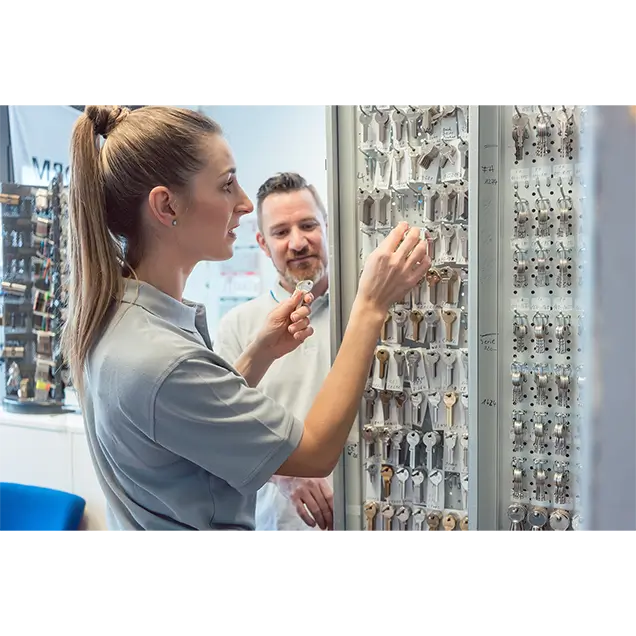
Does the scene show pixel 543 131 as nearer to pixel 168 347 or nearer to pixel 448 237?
pixel 448 237

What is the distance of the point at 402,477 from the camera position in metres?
2.03

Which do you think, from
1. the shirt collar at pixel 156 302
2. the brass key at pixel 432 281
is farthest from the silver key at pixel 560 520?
the shirt collar at pixel 156 302

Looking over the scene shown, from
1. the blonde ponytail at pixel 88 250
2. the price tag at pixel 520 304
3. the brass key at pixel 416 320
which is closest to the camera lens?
the blonde ponytail at pixel 88 250

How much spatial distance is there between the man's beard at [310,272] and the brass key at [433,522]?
0.82 metres

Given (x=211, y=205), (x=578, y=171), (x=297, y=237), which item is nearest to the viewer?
(x=211, y=205)

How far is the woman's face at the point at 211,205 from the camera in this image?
1607 millimetres

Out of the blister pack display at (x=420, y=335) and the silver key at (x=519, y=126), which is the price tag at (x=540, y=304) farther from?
the silver key at (x=519, y=126)

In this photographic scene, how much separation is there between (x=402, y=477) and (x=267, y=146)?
1.31 m

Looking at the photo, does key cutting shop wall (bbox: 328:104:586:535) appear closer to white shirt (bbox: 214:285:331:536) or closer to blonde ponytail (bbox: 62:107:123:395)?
white shirt (bbox: 214:285:331:536)

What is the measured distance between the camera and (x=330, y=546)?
1800 mm

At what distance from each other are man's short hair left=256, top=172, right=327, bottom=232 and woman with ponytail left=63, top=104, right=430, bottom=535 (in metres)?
0.47

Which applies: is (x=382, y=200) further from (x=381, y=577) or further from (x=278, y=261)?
(x=381, y=577)

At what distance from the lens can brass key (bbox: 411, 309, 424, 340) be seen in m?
1.94

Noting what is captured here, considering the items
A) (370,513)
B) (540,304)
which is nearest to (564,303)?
(540,304)
